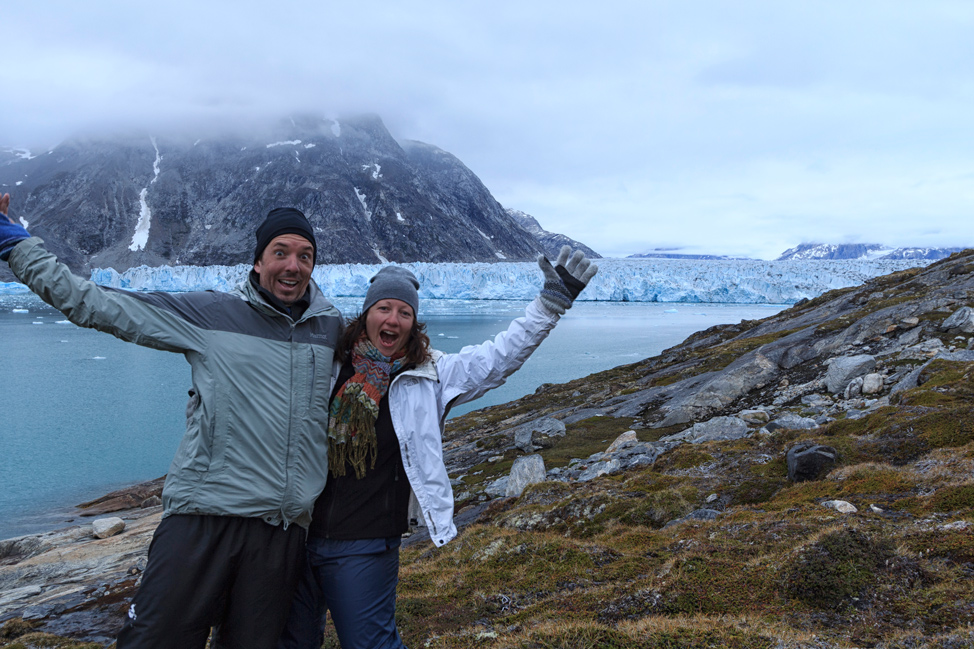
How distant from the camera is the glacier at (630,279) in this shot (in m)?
70.6

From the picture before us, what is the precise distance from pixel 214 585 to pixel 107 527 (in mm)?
12255

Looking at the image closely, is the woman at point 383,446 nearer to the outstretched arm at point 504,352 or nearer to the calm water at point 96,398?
the outstretched arm at point 504,352

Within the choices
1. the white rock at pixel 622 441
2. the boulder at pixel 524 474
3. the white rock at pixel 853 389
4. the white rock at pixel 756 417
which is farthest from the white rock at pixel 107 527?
the white rock at pixel 853 389

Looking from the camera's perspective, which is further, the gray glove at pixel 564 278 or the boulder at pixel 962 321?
the boulder at pixel 962 321

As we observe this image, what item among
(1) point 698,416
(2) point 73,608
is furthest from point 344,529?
(1) point 698,416

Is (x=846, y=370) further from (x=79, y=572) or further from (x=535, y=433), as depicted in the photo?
(x=79, y=572)

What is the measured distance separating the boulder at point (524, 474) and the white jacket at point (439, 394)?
804 centimetres

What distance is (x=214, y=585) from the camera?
241cm

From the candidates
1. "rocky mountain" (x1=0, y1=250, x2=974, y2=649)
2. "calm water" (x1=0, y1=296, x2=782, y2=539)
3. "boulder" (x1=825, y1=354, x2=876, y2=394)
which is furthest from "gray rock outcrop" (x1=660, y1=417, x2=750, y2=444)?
"calm water" (x1=0, y1=296, x2=782, y2=539)

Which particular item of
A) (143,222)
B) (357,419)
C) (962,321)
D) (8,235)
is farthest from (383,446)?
(143,222)

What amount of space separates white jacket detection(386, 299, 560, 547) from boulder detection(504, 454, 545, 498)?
317 inches

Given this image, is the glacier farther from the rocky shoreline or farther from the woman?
the woman

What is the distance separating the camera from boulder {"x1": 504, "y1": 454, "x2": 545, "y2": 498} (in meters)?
10.7

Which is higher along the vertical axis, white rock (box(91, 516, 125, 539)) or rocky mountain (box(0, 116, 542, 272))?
rocky mountain (box(0, 116, 542, 272))
